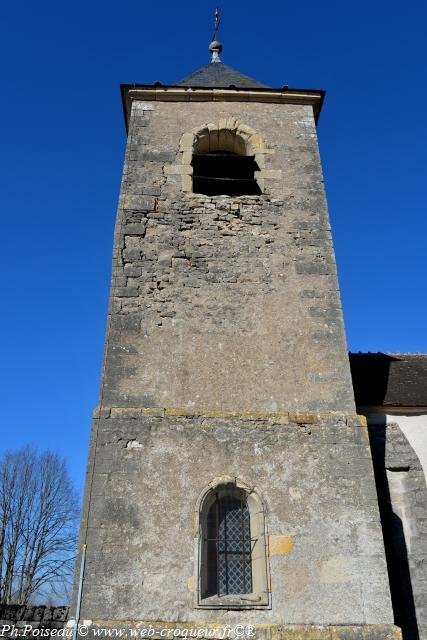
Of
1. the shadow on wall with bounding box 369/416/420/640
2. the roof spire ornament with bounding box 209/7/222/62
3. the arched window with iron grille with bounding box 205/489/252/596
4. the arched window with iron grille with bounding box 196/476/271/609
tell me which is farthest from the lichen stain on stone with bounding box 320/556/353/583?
the roof spire ornament with bounding box 209/7/222/62

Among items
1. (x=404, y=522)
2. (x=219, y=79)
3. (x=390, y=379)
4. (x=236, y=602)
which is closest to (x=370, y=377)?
(x=390, y=379)

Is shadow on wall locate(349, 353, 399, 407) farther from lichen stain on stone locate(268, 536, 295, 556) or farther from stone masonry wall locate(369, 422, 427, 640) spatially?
lichen stain on stone locate(268, 536, 295, 556)

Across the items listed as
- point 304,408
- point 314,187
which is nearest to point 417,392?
point 304,408

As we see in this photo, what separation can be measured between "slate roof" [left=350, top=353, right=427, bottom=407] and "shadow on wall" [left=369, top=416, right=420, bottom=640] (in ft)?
2.17

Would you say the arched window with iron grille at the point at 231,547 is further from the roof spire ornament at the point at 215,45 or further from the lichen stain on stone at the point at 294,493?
the roof spire ornament at the point at 215,45

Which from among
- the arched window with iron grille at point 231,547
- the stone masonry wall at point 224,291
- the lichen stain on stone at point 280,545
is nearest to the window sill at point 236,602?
the arched window with iron grille at point 231,547

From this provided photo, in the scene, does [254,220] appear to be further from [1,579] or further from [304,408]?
[1,579]

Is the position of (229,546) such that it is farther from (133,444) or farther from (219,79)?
(219,79)

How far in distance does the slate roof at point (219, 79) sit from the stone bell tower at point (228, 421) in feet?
4.60

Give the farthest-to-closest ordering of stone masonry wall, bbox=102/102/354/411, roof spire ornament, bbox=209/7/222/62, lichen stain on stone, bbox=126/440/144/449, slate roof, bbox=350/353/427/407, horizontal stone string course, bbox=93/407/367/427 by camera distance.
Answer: roof spire ornament, bbox=209/7/222/62, slate roof, bbox=350/353/427/407, stone masonry wall, bbox=102/102/354/411, horizontal stone string course, bbox=93/407/367/427, lichen stain on stone, bbox=126/440/144/449

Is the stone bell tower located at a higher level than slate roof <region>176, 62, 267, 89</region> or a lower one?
lower

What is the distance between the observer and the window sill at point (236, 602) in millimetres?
5141

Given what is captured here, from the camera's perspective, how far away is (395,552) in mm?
6625

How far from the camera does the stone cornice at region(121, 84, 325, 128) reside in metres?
8.94
